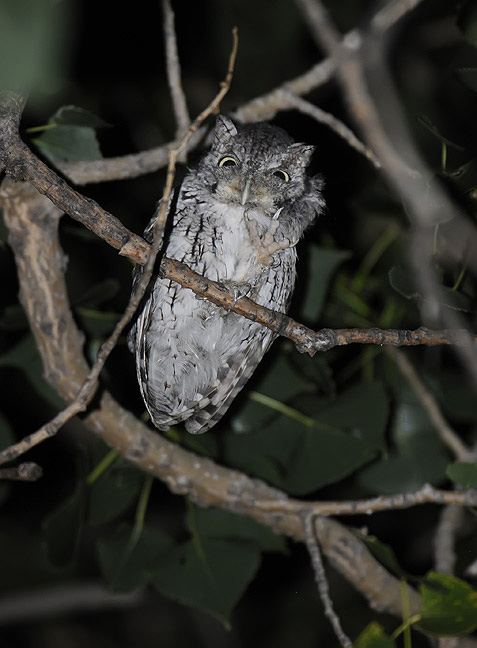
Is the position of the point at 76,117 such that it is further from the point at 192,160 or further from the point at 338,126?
the point at 338,126

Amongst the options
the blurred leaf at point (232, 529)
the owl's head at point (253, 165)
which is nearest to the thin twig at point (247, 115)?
the owl's head at point (253, 165)

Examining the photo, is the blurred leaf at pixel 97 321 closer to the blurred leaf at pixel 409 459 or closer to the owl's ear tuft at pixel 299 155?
the owl's ear tuft at pixel 299 155

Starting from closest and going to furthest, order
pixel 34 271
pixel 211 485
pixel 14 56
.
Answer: pixel 14 56
pixel 34 271
pixel 211 485

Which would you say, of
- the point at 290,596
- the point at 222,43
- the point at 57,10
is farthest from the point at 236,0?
the point at 290,596

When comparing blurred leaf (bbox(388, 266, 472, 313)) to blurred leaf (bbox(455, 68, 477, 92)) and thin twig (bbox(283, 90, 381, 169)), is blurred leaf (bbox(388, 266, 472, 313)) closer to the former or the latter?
thin twig (bbox(283, 90, 381, 169))

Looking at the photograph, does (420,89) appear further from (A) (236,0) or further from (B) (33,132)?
(B) (33,132)

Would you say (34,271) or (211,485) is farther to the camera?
(211,485)

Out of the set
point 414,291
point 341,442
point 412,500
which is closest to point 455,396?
point 341,442
